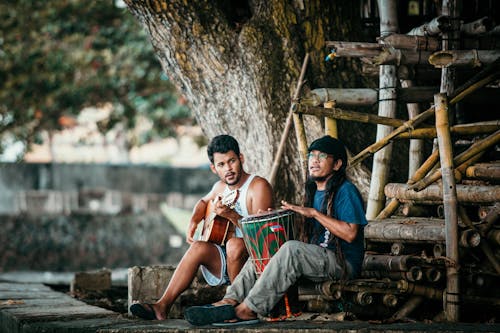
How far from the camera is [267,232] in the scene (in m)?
5.84

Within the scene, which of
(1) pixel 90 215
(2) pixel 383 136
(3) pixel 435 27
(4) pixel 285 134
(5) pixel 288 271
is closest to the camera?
(5) pixel 288 271

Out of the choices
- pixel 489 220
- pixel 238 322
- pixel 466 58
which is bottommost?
pixel 238 322

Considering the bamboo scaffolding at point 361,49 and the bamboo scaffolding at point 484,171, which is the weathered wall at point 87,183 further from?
the bamboo scaffolding at point 484,171

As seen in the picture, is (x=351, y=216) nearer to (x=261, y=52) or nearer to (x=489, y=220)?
(x=489, y=220)

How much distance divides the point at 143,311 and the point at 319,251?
1414 millimetres

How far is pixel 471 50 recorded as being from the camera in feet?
21.9

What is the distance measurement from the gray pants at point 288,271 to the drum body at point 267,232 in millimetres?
266

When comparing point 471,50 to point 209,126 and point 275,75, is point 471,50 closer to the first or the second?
point 275,75

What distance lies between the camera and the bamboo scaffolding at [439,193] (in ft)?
19.7

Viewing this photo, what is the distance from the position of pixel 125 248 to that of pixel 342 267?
39.5 feet

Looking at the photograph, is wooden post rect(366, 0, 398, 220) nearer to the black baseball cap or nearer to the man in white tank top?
the man in white tank top

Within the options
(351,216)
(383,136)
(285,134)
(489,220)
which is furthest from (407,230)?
(285,134)

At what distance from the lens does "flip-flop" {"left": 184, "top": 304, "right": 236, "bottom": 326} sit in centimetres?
557

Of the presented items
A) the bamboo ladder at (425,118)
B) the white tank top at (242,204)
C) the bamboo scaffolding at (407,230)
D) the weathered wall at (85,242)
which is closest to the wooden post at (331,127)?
the bamboo ladder at (425,118)
